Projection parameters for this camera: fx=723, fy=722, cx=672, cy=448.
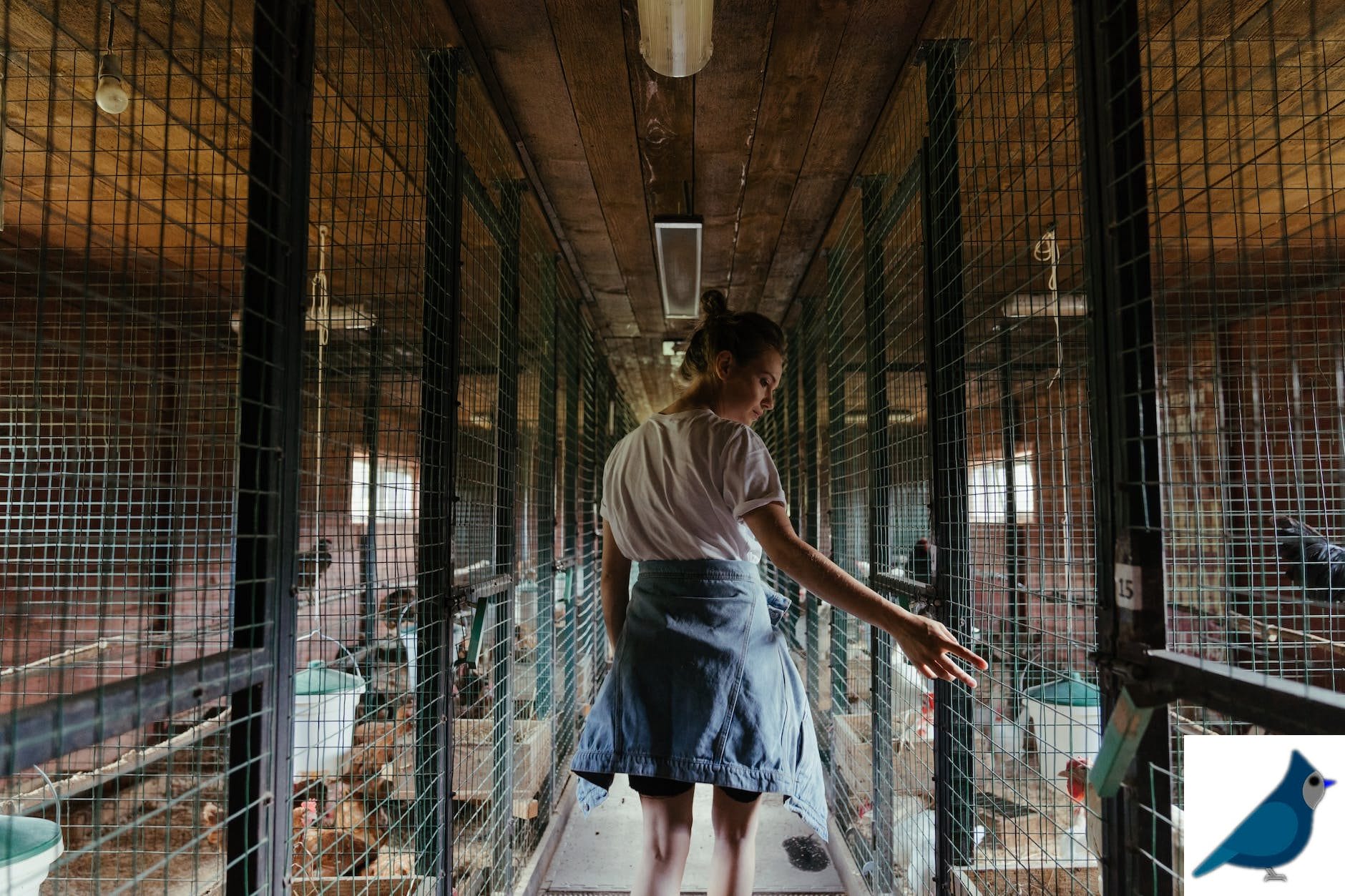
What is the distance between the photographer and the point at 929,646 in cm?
121

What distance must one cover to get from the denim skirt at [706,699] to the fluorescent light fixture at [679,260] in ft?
5.55

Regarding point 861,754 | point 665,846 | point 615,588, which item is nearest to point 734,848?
point 665,846

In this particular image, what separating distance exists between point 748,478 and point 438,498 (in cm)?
84

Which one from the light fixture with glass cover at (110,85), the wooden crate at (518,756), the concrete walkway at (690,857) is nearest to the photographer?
the light fixture with glass cover at (110,85)

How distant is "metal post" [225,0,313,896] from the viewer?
987 millimetres

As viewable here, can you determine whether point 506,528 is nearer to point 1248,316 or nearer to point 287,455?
point 287,455

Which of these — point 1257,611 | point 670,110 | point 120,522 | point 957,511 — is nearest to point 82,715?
point 957,511

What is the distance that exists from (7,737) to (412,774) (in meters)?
1.25

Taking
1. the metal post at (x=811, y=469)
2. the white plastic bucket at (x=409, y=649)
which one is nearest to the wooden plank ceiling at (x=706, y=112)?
the metal post at (x=811, y=469)

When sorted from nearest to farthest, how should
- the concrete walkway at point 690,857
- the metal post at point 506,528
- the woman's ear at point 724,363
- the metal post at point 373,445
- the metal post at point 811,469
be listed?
Answer: the woman's ear at point 724,363 → the metal post at point 373,445 → the metal post at point 506,528 → the concrete walkway at point 690,857 → the metal post at point 811,469

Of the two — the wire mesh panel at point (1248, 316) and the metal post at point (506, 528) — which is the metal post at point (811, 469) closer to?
the wire mesh panel at point (1248, 316)

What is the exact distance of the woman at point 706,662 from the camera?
145 cm

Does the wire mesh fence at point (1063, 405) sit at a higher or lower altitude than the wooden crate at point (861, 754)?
higher

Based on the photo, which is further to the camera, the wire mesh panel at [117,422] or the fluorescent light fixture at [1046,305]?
the fluorescent light fixture at [1046,305]
